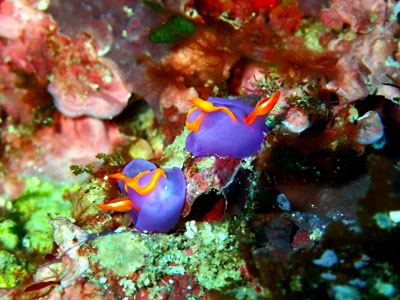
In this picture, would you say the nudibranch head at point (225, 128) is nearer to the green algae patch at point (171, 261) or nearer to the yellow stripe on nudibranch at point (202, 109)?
the yellow stripe on nudibranch at point (202, 109)

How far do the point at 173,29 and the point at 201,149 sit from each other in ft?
5.08

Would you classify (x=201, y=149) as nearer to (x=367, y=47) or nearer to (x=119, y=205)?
(x=119, y=205)

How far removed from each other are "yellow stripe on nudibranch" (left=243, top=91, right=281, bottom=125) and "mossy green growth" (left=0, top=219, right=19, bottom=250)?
2749 mm

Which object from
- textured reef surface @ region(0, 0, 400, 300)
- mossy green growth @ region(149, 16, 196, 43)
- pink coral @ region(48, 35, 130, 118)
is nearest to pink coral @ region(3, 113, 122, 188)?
textured reef surface @ region(0, 0, 400, 300)

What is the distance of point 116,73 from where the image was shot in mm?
3049

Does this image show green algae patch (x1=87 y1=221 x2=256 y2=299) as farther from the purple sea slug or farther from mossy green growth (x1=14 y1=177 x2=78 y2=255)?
mossy green growth (x1=14 y1=177 x2=78 y2=255)

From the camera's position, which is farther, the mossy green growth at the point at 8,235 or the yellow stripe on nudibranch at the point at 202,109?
the mossy green growth at the point at 8,235

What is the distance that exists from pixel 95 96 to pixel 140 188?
63.1 inches

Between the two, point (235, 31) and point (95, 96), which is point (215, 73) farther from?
point (95, 96)

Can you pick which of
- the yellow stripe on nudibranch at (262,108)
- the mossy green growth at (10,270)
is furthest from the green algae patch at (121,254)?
the mossy green growth at (10,270)

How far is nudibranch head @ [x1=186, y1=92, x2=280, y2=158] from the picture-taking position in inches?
81.4

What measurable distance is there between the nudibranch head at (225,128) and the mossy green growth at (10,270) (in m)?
2.18

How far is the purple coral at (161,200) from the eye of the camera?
207 cm

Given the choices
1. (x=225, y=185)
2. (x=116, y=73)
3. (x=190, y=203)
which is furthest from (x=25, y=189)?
(x=225, y=185)
